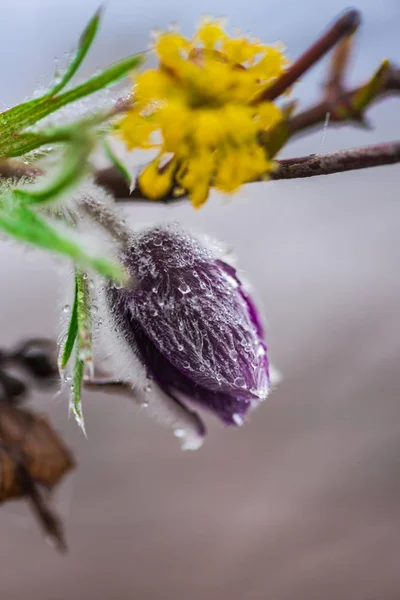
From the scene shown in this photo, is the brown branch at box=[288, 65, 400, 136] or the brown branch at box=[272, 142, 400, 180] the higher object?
the brown branch at box=[288, 65, 400, 136]

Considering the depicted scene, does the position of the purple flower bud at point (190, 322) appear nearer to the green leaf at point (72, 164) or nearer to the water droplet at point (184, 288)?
the water droplet at point (184, 288)

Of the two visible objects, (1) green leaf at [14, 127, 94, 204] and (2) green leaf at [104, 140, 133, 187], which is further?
(2) green leaf at [104, 140, 133, 187]

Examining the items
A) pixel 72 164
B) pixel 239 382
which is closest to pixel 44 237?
pixel 72 164

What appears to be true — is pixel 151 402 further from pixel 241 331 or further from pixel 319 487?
pixel 319 487

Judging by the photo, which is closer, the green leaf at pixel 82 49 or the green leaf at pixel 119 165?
the green leaf at pixel 82 49

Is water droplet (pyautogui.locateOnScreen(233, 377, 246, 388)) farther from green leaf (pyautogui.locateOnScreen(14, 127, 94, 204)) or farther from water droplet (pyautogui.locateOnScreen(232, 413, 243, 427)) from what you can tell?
green leaf (pyautogui.locateOnScreen(14, 127, 94, 204))

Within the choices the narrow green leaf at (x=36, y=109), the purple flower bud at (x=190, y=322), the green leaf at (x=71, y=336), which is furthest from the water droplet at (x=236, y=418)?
the narrow green leaf at (x=36, y=109)

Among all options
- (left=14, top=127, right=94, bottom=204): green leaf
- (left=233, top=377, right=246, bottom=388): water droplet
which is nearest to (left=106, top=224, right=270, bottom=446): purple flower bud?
(left=233, top=377, right=246, bottom=388): water droplet
